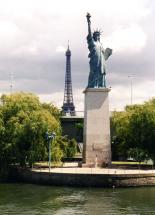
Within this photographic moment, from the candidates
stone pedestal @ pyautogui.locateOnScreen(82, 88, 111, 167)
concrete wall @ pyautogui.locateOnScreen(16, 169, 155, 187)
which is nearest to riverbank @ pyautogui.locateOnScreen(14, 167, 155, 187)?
concrete wall @ pyautogui.locateOnScreen(16, 169, 155, 187)

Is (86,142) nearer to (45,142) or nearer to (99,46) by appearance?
(45,142)

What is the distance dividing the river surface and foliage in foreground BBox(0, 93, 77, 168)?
19.1ft

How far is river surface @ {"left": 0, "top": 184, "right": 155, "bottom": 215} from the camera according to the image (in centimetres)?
3884

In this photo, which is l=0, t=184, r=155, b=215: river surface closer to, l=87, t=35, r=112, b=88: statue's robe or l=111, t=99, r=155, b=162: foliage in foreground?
l=111, t=99, r=155, b=162: foliage in foreground

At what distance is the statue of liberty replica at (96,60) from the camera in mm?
63688

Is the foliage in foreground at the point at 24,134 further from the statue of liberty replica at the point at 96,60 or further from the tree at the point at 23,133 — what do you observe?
the statue of liberty replica at the point at 96,60

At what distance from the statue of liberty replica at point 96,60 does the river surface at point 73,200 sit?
15929 mm

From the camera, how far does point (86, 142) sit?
6262 centimetres

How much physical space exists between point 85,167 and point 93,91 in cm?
826

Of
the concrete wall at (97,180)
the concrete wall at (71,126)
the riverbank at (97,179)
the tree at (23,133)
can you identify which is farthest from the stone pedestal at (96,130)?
the concrete wall at (71,126)

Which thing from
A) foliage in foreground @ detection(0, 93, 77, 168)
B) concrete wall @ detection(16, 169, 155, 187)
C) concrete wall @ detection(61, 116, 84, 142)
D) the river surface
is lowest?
the river surface

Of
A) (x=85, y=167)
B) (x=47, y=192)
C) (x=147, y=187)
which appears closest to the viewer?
(x=47, y=192)

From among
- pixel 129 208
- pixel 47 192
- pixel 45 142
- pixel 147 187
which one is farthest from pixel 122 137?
pixel 129 208

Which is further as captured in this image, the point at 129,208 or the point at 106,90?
the point at 106,90
